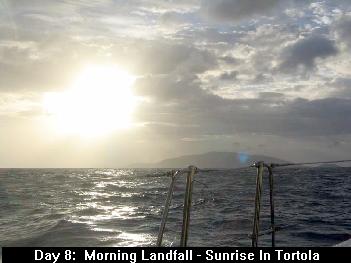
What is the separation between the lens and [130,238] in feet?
59.2

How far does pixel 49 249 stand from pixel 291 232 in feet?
48.5

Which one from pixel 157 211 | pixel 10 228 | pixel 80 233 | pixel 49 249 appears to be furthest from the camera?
pixel 157 211

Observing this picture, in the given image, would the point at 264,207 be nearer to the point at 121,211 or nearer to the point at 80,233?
the point at 121,211

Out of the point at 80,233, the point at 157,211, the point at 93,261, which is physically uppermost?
the point at 157,211

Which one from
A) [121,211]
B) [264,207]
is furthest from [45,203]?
[264,207]

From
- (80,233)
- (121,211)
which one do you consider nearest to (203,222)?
(80,233)

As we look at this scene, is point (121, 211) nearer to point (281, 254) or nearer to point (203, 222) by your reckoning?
point (203, 222)

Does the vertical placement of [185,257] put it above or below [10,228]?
below

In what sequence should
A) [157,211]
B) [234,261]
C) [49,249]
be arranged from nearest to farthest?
[234,261]
[49,249]
[157,211]

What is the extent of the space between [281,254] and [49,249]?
10.3 ft

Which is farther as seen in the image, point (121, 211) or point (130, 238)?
point (121, 211)
